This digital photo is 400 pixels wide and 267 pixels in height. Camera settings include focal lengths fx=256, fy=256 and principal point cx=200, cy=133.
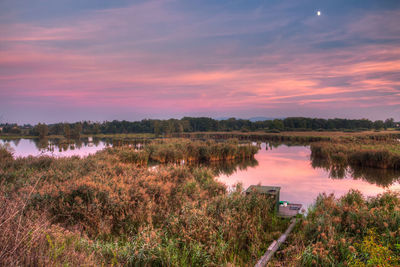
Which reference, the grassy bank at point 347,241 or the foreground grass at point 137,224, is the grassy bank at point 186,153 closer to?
the foreground grass at point 137,224

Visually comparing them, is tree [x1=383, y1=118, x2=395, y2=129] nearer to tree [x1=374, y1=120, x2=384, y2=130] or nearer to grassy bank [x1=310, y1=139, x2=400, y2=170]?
tree [x1=374, y1=120, x2=384, y2=130]

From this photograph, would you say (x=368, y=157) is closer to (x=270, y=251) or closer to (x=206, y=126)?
(x=270, y=251)

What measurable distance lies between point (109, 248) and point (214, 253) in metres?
1.96

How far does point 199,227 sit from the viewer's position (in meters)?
5.31

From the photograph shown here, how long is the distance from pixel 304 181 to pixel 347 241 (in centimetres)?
1048

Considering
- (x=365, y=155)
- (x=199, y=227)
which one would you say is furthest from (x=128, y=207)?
(x=365, y=155)

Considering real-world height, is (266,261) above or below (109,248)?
below

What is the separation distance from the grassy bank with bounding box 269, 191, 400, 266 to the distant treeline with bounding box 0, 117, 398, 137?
6245 centimetres

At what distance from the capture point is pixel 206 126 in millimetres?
88250

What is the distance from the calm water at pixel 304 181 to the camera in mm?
12341

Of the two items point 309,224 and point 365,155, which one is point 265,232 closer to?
point 309,224

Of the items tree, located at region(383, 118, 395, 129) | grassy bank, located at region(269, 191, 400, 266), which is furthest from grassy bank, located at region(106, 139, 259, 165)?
tree, located at region(383, 118, 395, 129)

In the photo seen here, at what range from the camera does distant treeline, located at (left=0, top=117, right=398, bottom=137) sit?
71562 mm

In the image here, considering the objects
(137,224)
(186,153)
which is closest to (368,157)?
(186,153)
